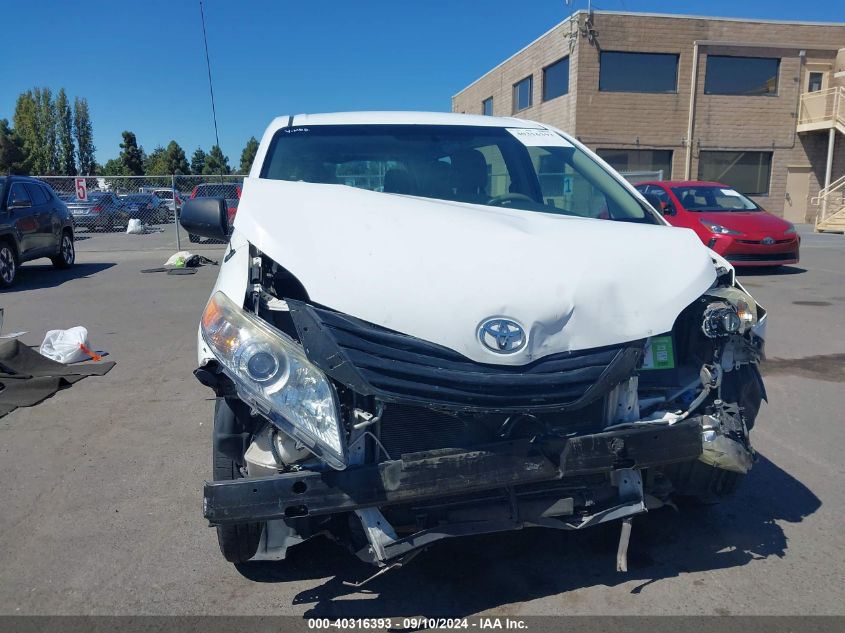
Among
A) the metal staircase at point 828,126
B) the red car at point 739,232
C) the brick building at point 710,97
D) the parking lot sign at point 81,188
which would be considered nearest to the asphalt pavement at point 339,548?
the red car at point 739,232

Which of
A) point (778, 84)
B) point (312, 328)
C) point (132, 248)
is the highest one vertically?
point (778, 84)


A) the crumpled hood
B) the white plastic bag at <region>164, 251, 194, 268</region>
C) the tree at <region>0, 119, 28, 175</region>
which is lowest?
the white plastic bag at <region>164, 251, 194, 268</region>

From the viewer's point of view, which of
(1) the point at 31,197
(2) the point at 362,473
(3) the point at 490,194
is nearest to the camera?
(2) the point at 362,473

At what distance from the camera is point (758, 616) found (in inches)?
106

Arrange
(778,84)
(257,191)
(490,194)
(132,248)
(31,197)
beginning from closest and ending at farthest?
(257,191) < (490,194) < (31,197) < (132,248) < (778,84)

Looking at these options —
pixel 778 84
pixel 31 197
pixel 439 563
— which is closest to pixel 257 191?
pixel 439 563

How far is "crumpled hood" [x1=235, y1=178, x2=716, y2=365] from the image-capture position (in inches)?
94.5

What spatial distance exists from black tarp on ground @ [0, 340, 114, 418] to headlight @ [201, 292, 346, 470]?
381 centimetres

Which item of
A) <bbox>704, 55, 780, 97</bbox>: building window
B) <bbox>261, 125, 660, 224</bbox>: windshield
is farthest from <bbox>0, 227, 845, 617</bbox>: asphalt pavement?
<bbox>704, 55, 780, 97</bbox>: building window

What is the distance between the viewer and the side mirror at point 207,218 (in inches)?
149

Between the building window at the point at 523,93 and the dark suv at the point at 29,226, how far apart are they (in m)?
20.7

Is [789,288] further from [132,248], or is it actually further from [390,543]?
[132,248]

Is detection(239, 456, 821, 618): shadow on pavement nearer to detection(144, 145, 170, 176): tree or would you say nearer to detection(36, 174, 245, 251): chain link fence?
detection(36, 174, 245, 251): chain link fence

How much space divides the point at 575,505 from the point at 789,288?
9840 mm
